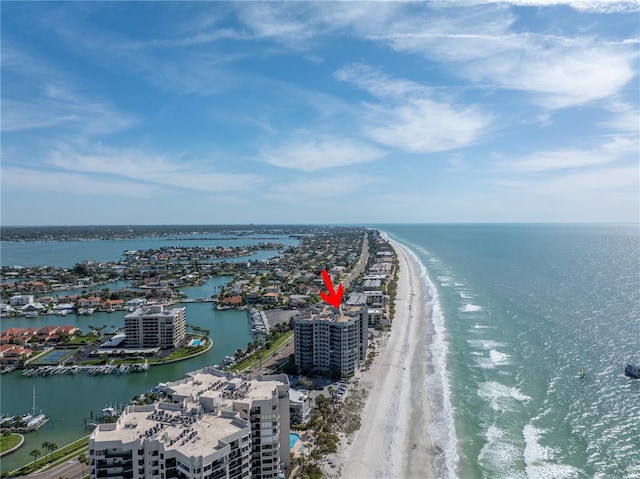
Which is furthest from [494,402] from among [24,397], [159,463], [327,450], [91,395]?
[24,397]

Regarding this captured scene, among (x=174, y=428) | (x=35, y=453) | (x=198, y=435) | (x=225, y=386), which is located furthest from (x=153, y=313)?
(x=198, y=435)

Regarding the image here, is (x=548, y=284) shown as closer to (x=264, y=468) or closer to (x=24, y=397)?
(x=264, y=468)

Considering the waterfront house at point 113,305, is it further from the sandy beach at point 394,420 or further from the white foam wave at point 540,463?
the white foam wave at point 540,463

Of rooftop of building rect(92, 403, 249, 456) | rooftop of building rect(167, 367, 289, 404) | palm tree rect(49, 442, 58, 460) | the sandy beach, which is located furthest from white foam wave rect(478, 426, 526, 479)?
palm tree rect(49, 442, 58, 460)

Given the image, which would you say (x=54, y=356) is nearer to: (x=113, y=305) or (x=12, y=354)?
(x=12, y=354)

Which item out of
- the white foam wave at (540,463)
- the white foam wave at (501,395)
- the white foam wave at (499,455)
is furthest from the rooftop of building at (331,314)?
the white foam wave at (540,463)

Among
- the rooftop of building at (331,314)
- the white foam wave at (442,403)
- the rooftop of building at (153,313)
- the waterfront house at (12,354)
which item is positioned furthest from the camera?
the rooftop of building at (153,313)
